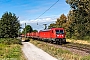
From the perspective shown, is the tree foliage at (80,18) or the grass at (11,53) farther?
the tree foliage at (80,18)

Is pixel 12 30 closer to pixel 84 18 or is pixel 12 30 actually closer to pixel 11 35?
pixel 11 35

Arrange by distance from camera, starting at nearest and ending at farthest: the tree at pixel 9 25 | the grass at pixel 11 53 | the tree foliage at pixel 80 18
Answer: the grass at pixel 11 53
the tree foliage at pixel 80 18
the tree at pixel 9 25

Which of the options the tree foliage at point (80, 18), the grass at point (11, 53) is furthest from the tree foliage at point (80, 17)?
the grass at point (11, 53)

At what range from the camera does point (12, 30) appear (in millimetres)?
72250

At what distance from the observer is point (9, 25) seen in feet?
239

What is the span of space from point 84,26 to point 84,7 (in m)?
4.99

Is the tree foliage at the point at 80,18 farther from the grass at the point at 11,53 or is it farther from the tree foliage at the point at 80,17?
the grass at the point at 11,53

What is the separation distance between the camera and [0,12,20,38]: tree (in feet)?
237

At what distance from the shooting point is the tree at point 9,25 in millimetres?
72125

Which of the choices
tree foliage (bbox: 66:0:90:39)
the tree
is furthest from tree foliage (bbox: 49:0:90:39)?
the tree

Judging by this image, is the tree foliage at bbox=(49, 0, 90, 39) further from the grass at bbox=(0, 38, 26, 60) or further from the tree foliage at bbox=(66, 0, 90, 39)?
the grass at bbox=(0, 38, 26, 60)

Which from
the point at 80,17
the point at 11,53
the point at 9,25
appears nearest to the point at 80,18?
the point at 80,17

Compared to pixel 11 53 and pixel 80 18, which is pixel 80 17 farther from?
pixel 11 53

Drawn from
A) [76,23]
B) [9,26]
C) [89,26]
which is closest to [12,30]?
[9,26]
